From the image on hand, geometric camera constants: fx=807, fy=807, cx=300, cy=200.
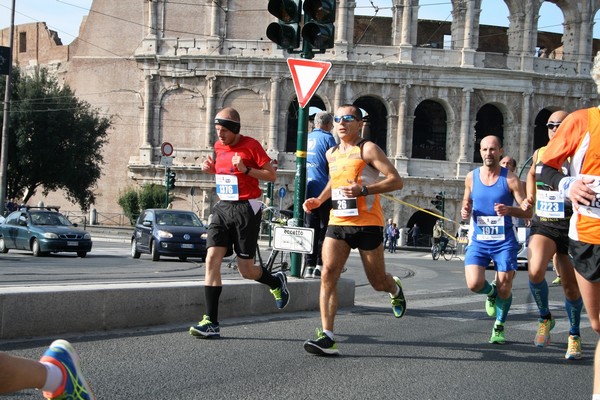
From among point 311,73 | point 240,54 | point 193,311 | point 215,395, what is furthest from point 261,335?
point 240,54

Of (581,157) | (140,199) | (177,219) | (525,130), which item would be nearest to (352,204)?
(581,157)

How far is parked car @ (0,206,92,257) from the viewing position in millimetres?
24034

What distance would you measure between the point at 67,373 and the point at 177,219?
66.6ft

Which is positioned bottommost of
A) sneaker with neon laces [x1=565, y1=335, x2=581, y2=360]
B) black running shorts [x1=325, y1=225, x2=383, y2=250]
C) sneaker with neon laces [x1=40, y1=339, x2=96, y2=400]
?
sneaker with neon laces [x1=565, y1=335, x2=581, y2=360]

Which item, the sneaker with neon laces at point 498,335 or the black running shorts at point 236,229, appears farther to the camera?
the sneaker with neon laces at point 498,335

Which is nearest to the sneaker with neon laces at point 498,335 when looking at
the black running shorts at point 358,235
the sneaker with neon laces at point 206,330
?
the black running shorts at point 358,235

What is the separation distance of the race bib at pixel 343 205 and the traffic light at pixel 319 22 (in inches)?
137

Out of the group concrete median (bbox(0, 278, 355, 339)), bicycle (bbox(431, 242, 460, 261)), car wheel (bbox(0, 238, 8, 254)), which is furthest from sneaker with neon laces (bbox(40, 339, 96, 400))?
bicycle (bbox(431, 242, 460, 261))

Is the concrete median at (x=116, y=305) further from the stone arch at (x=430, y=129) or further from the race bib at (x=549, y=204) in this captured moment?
the stone arch at (x=430, y=129)

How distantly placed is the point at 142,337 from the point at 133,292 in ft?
2.11

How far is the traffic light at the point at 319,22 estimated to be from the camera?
32.6 feet

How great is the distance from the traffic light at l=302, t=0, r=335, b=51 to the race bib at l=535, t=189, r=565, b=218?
3.66m

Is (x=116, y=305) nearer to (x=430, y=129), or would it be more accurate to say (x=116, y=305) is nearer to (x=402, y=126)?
(x=402, y=126)

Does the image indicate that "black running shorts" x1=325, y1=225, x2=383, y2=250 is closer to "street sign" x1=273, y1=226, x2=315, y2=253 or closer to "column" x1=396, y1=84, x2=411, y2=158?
"street sign" x1=273, y1=226, x2=315, y2=253
